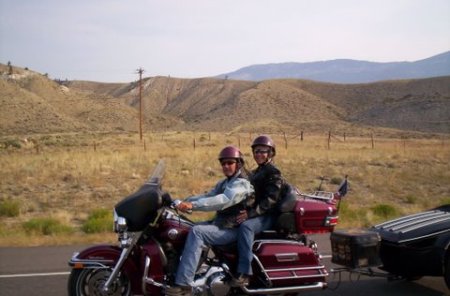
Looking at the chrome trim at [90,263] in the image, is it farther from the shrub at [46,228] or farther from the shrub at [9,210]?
the shrub at [9,210]

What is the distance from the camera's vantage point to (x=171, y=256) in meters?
5.69

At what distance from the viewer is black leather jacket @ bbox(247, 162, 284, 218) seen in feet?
19.3

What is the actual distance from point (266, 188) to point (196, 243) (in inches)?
40.2

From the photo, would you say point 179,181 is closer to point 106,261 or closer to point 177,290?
point 106,261

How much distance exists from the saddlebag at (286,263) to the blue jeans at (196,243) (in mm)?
385

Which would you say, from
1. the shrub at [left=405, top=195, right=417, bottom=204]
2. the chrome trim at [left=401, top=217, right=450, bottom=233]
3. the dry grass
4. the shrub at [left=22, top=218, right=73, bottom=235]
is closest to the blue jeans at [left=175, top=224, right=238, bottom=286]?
the chrome trim at [left=401, top=217, right=450, bottom=233]

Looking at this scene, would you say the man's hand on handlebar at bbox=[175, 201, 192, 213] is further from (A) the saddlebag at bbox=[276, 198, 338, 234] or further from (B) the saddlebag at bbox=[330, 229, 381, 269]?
(B) the saddlebag at bbox=[330, 229, 381, 269]

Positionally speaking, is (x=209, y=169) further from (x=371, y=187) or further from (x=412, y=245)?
(x=412, y=245)

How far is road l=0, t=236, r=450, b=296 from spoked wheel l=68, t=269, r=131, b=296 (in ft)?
3.68

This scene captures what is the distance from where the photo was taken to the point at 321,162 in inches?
1117

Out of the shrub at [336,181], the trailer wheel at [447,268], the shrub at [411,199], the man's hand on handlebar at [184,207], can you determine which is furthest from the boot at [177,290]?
the shrub at [336,181]

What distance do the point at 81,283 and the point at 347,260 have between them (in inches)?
Answer: 117

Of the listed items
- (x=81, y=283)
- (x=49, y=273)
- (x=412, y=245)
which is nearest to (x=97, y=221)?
(x=49, y=273)

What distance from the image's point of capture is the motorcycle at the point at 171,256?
5.50 metres
